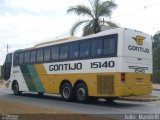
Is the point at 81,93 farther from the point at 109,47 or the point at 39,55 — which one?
the point at 39,55

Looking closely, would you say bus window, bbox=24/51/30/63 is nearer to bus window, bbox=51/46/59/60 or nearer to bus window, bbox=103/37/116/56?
bus window, bbox=51/46/59/60

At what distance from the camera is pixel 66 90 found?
20.9m

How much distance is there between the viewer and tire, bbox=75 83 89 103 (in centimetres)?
1928

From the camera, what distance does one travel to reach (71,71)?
67.1 feet

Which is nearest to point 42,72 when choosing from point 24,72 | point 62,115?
point 24,72

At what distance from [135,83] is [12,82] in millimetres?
11727

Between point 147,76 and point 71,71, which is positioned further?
point 71,71

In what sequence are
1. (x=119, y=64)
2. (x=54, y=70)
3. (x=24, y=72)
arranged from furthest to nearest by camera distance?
(x=24, y=72), (x=54, y=70), (x=119, y=64)

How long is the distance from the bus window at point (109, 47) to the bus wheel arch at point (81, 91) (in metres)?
2.36

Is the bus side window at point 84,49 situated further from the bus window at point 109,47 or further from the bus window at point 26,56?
the bus window at point 26,56

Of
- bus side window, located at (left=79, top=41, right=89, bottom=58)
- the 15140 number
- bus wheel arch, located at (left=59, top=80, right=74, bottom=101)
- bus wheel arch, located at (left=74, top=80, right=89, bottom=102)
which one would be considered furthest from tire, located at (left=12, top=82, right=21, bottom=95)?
the 15140 number

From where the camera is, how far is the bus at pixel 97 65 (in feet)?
57.3

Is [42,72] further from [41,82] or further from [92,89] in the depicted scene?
[92,89]

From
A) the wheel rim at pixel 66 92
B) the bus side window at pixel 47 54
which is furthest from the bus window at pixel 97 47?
the bus side window at pixel 47 54
